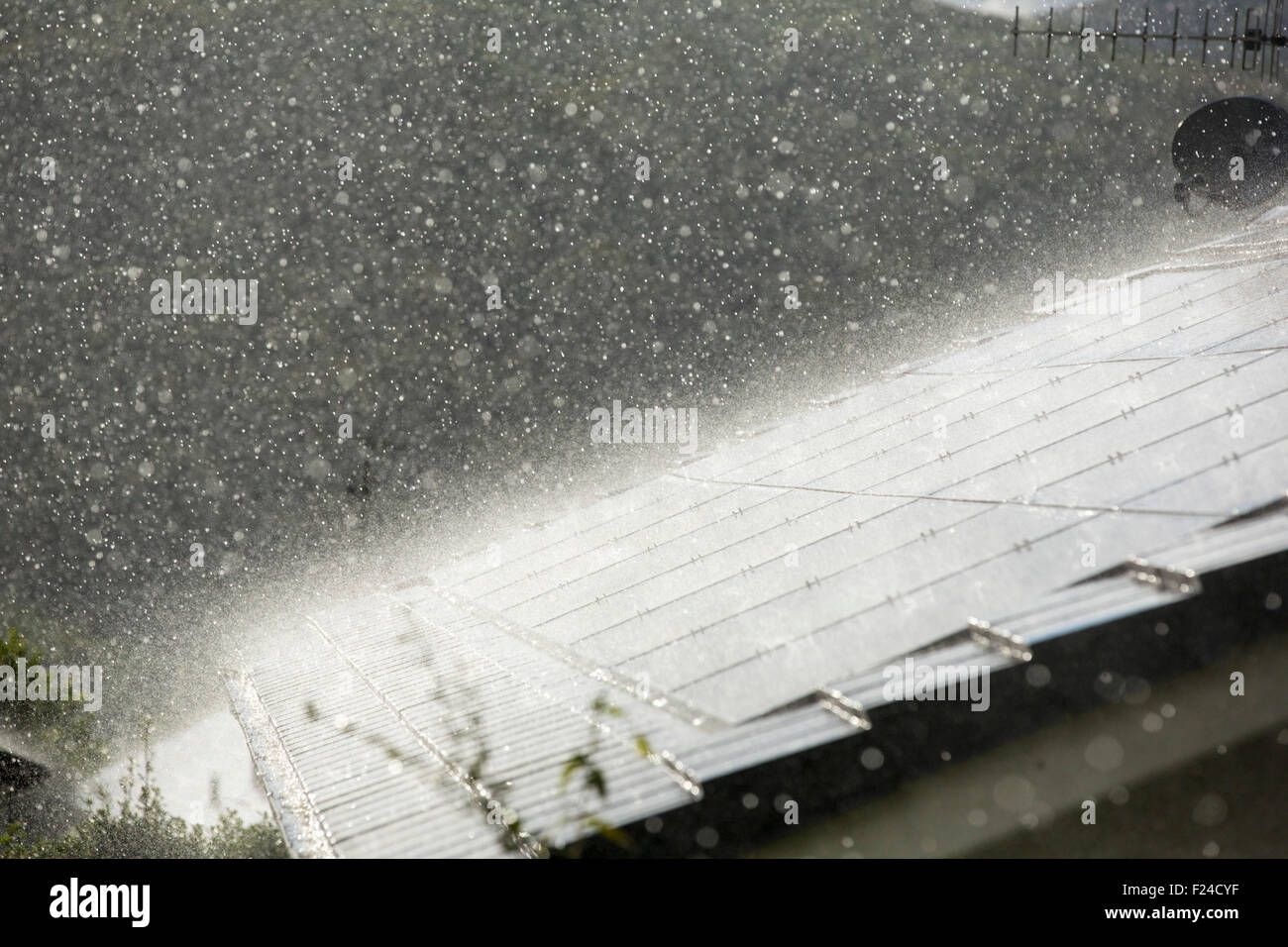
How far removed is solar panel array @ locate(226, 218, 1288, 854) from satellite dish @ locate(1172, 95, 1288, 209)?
2742mm

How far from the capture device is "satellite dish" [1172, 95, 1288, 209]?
8.49 m

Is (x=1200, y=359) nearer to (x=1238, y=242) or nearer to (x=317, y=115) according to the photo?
(x=1238, y=242)

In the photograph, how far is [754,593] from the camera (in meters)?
→ 3.89

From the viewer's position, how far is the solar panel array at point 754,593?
2.87 meters

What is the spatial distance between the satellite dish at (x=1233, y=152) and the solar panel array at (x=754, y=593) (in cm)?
274

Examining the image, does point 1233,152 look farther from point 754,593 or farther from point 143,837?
point 143,837

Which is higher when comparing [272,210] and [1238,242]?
[272,210]

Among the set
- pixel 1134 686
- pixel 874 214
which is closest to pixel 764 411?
pixel 874 214

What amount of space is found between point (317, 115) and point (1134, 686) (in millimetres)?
16565

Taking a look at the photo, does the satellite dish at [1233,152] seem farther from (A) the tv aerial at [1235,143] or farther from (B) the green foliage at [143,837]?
(B) the green foliage at [143,837]

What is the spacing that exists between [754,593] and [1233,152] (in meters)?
7.58
